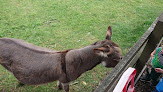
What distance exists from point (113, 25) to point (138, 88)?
4162 millimetres

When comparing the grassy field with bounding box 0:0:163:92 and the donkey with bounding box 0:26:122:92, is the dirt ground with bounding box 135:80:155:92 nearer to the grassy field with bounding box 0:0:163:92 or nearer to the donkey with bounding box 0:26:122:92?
the donkey with bounding box 0:26:122:92

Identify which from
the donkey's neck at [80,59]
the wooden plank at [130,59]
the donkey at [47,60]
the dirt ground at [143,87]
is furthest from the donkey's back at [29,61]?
the dirt ground at [143,87]

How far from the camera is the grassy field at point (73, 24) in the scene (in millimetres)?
4594

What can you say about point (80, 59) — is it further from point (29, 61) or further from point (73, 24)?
point (73, 24)

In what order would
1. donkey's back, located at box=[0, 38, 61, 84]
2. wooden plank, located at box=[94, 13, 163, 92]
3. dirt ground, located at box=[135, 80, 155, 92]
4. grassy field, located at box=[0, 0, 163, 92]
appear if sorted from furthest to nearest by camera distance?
grassy field, located at box=[0, 0, 163, 92] → dirt ground, located at box=[135, 80, 155, 92] → donkey's back, located at box=[0, 38, 61, 84] → wooden plank, located at box=[94, 13, 163, 92]

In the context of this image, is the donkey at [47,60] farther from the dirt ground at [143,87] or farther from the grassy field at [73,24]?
the grassy field at [73,24]

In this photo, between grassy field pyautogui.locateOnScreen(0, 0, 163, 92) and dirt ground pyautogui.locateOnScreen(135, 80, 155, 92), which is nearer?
dirt ground pyautogui.locateOnScreen(135, 80, 155, 92)

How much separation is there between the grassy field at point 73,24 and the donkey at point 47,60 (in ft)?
3.74

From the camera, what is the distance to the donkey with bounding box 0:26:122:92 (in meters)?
3.30

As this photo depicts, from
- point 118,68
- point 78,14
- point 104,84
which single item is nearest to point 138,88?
point 118,68

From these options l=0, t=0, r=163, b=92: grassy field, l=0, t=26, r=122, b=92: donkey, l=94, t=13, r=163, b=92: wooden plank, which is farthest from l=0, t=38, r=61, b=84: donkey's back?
l=94, t=13, r=163, b=92: wooden plank

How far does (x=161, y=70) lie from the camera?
9.44 ft

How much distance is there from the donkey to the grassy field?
1140mm

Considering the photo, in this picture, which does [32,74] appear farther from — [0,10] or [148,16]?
[148,16]
